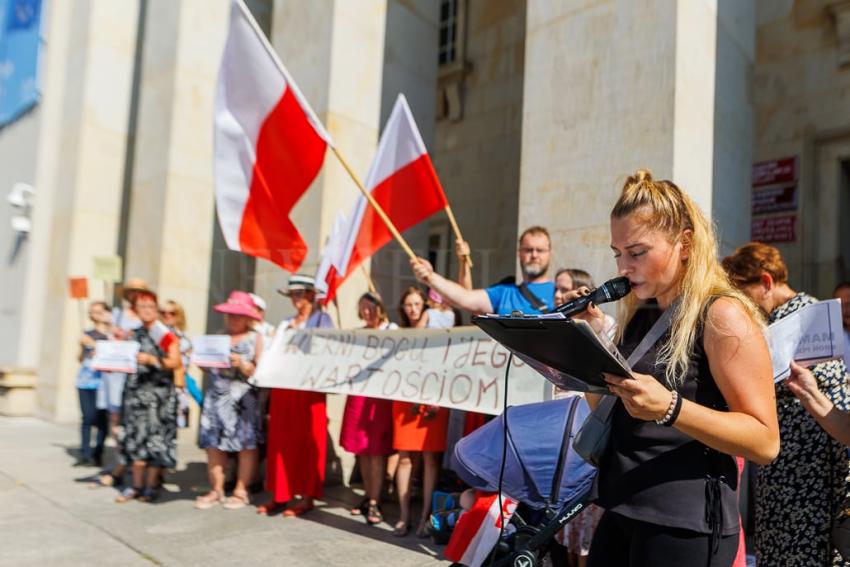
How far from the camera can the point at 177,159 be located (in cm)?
945

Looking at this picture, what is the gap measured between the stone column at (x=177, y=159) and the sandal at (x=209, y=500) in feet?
13.6

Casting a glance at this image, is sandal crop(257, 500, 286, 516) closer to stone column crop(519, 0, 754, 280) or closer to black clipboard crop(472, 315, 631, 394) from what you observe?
stone column crop(519, 0, 754, 280)

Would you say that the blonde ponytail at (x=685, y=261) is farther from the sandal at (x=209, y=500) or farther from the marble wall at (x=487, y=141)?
the marble wall at (x=487, y=141)

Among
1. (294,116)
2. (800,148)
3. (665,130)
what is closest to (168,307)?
(294,116)

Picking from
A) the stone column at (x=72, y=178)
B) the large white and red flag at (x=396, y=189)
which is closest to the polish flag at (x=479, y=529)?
the large white and red flag at (x=396, y=189)

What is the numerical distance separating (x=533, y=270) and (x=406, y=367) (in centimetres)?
111

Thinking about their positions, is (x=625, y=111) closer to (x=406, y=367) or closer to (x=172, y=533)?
(x=406, y=367)

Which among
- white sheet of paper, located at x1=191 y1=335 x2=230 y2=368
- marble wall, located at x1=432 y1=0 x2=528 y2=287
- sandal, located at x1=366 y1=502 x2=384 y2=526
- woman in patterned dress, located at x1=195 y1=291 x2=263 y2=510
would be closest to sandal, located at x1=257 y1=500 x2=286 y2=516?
woman in patterned dress, located at x1=195 y1=291 x2=263 y2=510

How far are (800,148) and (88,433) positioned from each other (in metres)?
8.56

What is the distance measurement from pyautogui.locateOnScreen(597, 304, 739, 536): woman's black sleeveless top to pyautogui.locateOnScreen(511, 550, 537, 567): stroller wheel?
668 mm

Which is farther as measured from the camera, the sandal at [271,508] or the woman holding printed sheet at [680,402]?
the sandal at [271,508]

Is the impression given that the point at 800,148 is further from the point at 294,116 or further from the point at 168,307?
the point at 168,307

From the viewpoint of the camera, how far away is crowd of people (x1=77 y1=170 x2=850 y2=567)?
5.38 ft

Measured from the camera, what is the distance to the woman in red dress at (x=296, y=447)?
17.9 ft
